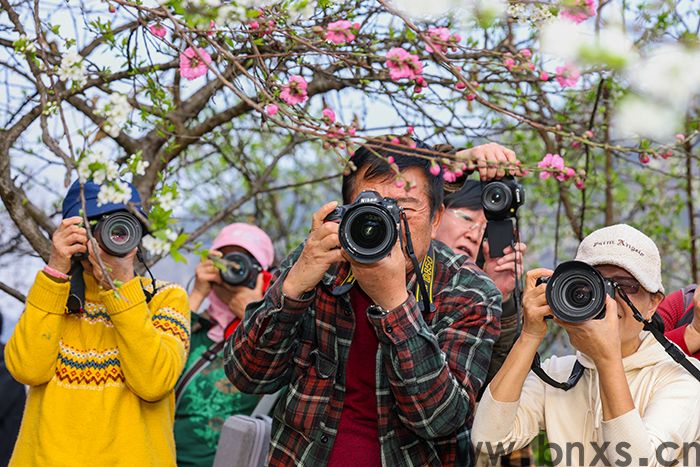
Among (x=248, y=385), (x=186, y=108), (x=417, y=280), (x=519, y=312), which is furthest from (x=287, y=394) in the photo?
(x=186, y=108)

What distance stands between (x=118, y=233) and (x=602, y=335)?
50.8 inches

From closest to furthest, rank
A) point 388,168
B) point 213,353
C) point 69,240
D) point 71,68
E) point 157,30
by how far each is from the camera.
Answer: point 71,68, point 157,30, point 388,168, point 69,240, point 213,353

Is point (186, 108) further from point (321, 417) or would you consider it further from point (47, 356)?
point (321, 417)

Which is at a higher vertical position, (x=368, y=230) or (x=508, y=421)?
(x=368, y=230)

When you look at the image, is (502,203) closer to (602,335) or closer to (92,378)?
(602,335)

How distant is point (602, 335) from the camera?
208 centimetres

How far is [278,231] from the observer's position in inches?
245

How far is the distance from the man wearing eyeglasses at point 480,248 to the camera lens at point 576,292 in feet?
1.79

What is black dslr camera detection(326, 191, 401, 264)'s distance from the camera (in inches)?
83.7

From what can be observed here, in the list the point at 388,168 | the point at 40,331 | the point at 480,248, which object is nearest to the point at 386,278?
the point at 388,168

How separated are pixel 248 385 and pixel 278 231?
12.6ft

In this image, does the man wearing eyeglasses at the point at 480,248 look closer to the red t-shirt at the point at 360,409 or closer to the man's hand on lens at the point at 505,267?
the man's hand on lens at the point at 505,267

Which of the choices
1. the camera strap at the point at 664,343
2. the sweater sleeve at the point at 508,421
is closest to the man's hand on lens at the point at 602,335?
the camera strap at the point at 664,343

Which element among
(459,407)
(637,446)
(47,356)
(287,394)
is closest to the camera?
(637,446)
